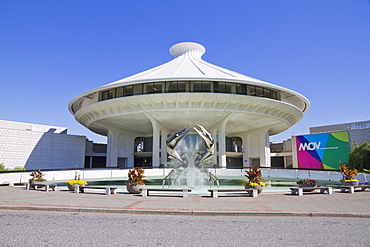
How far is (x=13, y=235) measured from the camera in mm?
5145

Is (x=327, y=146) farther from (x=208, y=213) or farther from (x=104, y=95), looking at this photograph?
(x=208, y=213)

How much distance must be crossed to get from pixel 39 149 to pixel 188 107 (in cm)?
2547

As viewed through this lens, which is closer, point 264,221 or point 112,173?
point 264,221

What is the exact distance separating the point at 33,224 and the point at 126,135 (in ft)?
134

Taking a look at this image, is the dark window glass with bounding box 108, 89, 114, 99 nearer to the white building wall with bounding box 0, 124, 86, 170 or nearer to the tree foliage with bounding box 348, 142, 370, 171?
the white building wall with bounding box 0, 124, 86, 170

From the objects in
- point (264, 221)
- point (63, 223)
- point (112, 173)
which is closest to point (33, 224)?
point (63, 223)

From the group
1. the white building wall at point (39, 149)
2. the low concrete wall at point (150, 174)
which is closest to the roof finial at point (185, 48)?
the white building wall at point (39, 149)

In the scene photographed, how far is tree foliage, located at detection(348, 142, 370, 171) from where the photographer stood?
30531 millimetres

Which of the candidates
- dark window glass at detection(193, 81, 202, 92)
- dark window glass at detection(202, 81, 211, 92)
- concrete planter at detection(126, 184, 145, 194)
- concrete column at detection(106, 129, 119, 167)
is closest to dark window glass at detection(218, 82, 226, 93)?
dark window glass at detection(202, 81, 211, 92)

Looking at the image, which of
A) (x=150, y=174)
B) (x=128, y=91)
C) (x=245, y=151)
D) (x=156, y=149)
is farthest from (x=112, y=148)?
(x=245, y=151)

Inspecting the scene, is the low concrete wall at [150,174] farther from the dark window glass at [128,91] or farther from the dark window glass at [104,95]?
the dark window glass at [104,95]

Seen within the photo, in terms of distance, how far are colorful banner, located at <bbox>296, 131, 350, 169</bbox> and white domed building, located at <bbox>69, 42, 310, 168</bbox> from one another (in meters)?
6.15

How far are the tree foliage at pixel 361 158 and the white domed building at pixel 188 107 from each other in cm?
867

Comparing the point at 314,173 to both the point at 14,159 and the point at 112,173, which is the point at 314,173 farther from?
the point at 14,159
